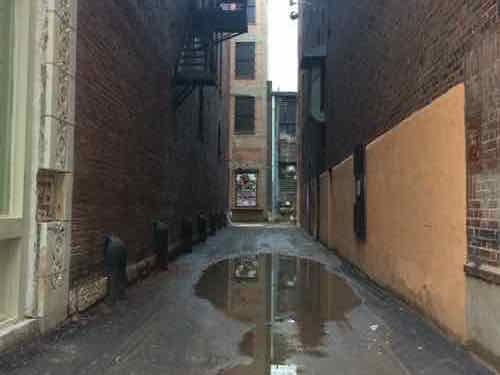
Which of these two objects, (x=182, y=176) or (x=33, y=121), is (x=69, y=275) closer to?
(x=33, y=121)

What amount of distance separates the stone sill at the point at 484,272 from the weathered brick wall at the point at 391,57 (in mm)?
2014

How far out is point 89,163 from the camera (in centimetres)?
679

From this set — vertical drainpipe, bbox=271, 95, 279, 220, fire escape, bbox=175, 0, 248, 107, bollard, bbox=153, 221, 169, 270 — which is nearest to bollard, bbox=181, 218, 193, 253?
bollard, bbox=153, 221, 169, 270

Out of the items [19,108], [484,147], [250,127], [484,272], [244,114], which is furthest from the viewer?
[244,114]

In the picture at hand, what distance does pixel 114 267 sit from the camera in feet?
23.6

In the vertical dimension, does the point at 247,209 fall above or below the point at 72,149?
below

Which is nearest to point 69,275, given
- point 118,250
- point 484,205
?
point 118,250

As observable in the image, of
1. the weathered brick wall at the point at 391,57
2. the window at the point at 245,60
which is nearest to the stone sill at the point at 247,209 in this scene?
the window at the point at 245,60

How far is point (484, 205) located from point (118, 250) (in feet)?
16.1

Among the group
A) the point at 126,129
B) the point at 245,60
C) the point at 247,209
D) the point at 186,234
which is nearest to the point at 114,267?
the point at 126,129

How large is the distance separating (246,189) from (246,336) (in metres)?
30.8

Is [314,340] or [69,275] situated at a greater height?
[69,275]

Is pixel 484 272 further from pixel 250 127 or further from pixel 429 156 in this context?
pixel 250 127

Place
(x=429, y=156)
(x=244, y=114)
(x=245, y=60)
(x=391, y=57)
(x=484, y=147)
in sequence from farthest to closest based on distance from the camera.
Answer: (x=245, y=60) → (x=244, y=114) → (x=391, y=57) → (x=429, y=156) → (x=484, y=147)
